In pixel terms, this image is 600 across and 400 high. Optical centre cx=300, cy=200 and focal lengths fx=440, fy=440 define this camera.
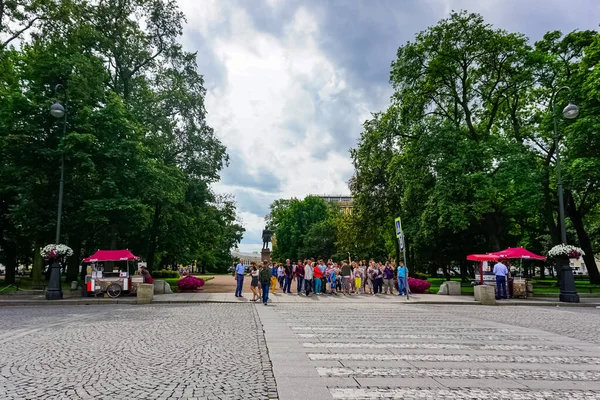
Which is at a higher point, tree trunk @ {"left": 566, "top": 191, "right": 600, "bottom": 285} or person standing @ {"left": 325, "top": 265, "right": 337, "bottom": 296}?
tree trunk @ {"left": 566, "top": 191, "right": 600, "bottom": 285}

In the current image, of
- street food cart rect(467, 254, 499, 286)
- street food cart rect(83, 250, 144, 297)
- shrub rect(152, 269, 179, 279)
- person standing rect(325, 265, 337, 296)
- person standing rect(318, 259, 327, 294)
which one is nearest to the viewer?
street food cart rect(83, 250, 144, 297)

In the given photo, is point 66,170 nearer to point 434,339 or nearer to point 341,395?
point 434,339

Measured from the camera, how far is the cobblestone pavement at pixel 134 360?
5.61m

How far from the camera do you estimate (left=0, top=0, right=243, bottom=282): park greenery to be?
23422mm

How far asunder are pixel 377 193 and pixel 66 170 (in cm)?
2566

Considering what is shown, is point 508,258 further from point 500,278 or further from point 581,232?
point 581,232

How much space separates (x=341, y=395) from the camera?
17.5 feet

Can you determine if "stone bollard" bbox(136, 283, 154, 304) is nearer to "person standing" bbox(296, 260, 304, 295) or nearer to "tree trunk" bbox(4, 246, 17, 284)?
"person standing" bbox(296, 260, 304, 295)

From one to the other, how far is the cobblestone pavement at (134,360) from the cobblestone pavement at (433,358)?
588 millimetres

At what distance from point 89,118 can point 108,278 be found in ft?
29.2

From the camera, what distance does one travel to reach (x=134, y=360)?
7387 mm

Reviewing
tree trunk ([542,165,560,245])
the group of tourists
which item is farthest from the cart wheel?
tree trunk ([542,165,560,245])

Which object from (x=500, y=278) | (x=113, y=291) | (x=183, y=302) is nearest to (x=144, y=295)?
(x=183, y=302)

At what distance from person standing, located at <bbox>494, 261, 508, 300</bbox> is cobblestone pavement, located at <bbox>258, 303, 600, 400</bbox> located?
28.2 feet
